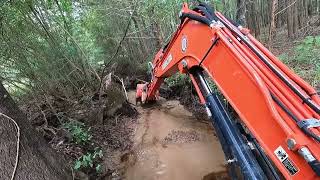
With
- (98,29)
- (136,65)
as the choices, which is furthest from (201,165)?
(98,29)

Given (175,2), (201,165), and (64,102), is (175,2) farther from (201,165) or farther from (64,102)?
(201,165)

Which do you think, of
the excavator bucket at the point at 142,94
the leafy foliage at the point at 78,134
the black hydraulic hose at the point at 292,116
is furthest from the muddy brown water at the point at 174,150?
the black hydraulic hose at the point at 292,116

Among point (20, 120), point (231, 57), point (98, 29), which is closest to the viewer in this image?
point (231, 57)

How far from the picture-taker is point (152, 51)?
11297 millimetres

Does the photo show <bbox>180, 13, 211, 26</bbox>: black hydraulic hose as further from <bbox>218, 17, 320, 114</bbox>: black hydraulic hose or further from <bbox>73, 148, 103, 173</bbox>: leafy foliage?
<bbox>73, 148, 103, 173</bbox>: leafy foliage

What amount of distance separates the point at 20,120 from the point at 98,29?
7960 millimetres

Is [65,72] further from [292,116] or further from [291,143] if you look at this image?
[291,143]

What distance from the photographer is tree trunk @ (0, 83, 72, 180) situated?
253cm

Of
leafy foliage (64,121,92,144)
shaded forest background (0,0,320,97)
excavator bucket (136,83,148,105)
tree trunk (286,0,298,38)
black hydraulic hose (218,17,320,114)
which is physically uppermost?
tree trunk (286,0,298,38)

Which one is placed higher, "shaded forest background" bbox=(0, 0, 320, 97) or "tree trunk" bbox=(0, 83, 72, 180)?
"shaded forest background" bbox=(0, 0, 320, 97)

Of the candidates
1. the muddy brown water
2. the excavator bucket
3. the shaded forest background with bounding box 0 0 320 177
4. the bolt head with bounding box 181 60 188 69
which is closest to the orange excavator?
the bolt head with bounding box 181 60 188 69

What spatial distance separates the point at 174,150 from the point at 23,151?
212 centimetres

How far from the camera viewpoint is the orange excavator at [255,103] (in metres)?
1.78

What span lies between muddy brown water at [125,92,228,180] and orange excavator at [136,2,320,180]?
914 mm
